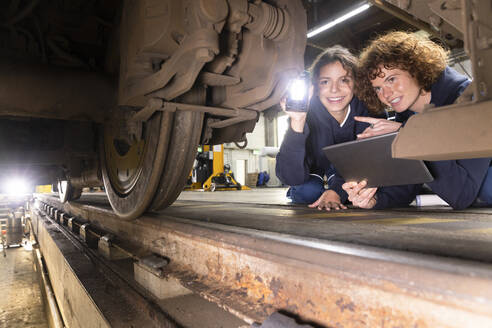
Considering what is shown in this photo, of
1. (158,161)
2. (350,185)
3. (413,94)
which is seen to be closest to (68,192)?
(158,161)

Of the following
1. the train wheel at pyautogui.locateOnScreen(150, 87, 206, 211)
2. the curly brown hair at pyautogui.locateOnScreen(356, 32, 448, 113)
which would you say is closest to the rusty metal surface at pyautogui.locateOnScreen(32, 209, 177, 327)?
A: the train wheel at pyautogui.locateOnScreen(150, 87, 206, 211)

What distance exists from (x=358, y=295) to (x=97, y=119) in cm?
199

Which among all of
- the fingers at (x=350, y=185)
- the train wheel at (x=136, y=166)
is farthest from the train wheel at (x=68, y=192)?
the fingers at (x=350, y=185)

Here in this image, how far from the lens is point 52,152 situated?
293 cm

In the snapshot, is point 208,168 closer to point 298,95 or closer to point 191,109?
point 298,95

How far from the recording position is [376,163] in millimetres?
1552

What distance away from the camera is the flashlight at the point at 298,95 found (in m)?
1.66

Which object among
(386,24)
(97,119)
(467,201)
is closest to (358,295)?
(467,201)

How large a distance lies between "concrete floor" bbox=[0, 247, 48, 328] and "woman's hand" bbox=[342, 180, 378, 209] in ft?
17.3

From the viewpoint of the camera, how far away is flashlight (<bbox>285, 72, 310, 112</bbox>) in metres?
1.66

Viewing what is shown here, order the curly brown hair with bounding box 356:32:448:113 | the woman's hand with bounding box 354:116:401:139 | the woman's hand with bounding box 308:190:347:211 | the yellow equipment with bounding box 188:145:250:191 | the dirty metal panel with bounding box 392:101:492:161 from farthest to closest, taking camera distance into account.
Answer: the yellow equipment with bounding box 188:145:250:191 < the woman's hand with bounding box 308:190:347:211 < the curly brown hair with bounding box 356:32:448:113 < the woman's hand with bounding box 354:116:401:139 < the dirty metal panel with bounding box 392:101:492:161

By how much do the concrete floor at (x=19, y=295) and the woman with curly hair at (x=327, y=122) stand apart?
197 inches

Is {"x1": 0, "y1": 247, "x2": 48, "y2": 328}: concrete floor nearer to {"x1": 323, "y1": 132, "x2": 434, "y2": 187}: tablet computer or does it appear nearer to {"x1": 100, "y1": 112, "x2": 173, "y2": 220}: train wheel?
{"x1": 100, "y1": 112, "x2": 173, "y2": 220}: train wheel

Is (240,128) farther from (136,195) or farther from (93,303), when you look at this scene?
(93,303)
